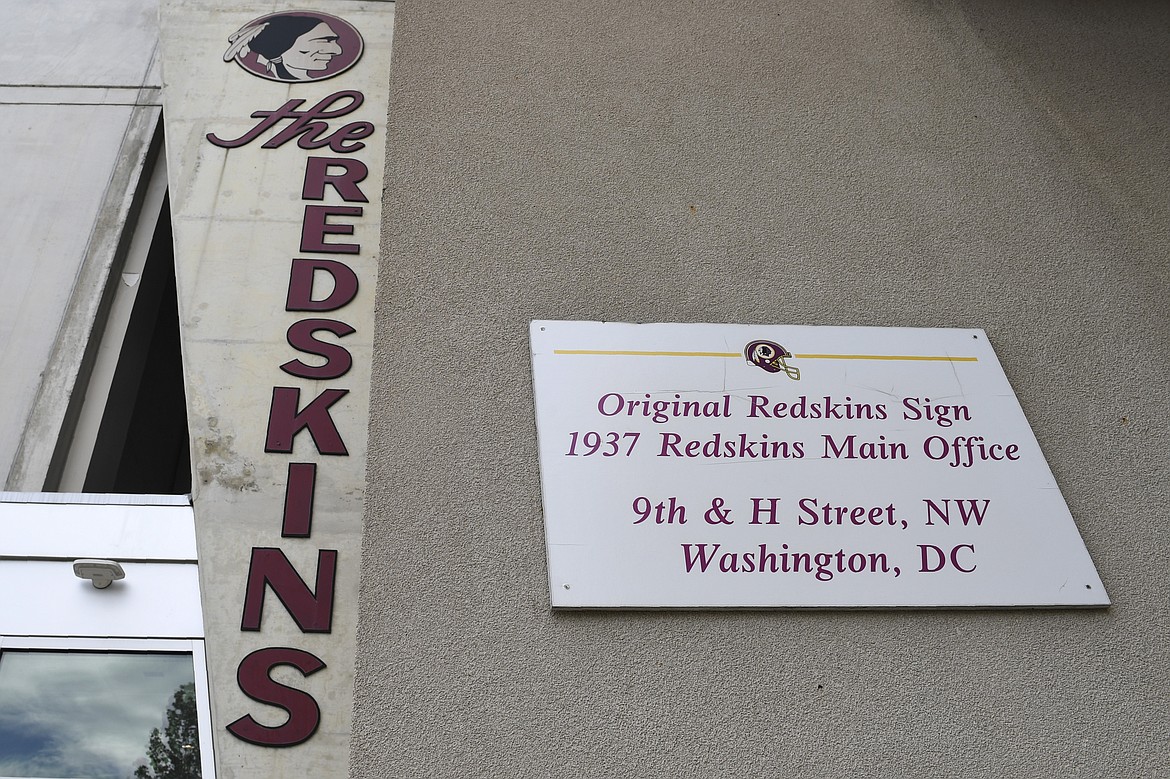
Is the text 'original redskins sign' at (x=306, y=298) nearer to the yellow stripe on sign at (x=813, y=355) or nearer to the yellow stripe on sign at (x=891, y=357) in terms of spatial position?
the yellow stripe on sign at (x=813, y=355)

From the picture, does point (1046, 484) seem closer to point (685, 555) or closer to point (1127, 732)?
point (1127, 732)

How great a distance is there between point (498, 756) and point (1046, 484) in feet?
5.30

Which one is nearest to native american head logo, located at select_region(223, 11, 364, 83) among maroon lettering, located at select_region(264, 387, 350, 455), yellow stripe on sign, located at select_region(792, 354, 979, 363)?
maroon lettering, located at select_region(264, 387, 350, 455)

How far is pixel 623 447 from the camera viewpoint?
2.49 m

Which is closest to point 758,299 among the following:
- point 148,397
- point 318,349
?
point 318,349

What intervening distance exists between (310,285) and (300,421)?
0.48 meters

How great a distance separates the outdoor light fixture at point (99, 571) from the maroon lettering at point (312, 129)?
150 centimetres

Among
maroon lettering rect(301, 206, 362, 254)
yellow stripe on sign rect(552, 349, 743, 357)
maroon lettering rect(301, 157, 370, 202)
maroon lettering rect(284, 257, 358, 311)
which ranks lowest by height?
yellow stripe on sign rect(552, 349, 743, 357)

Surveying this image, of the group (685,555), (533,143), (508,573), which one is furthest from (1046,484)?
(533,143)

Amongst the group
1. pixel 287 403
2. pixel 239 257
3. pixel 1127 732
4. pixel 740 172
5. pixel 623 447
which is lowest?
pixel 1127 732

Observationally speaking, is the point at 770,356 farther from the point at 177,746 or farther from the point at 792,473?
the point at 177,746

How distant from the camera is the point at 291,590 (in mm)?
2305

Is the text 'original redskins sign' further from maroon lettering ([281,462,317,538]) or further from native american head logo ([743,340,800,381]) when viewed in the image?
native american head logo ([743,340,800,381])

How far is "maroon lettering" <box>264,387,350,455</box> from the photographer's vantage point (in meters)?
2.52
